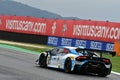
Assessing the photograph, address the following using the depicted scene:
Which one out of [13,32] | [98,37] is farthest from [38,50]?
[13,32]

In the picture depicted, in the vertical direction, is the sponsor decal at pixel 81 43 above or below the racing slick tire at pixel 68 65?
above

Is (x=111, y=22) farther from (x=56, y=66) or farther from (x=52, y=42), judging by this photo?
(x=56, y=66)

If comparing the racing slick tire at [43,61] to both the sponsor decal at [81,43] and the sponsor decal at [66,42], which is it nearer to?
the sponsor decal at [81,43]

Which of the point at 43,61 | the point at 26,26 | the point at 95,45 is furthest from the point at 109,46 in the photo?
the point at 26,26

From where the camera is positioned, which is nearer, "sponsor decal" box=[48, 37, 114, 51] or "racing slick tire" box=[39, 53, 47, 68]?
"racing slick tire" box=[39, 53, 47, 68]

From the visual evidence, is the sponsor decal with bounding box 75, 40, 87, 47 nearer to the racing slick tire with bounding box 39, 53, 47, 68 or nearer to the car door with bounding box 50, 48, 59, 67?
the racing slick tire with bounding box 39, 53, 47, 68

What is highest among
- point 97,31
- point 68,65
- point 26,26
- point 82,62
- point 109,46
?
point 26,26

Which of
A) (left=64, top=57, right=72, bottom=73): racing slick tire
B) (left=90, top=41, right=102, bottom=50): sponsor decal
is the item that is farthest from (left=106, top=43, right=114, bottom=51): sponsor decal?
(left=64, top=57, right=72, bottom=73): racing slick tire

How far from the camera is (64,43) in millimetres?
36344

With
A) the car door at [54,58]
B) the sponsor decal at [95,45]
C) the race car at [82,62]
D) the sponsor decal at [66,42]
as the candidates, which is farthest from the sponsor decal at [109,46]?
the race car at [82,62]

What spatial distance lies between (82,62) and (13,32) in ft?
90.3

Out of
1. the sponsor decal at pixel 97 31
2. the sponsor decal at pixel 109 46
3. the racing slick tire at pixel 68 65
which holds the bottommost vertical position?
the racing slick tire at pixel 68 65

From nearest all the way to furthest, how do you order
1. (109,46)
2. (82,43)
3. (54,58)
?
(54,58)
(109,46)
(82,43)

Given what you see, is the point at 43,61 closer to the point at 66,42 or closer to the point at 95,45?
the point at 95,45
